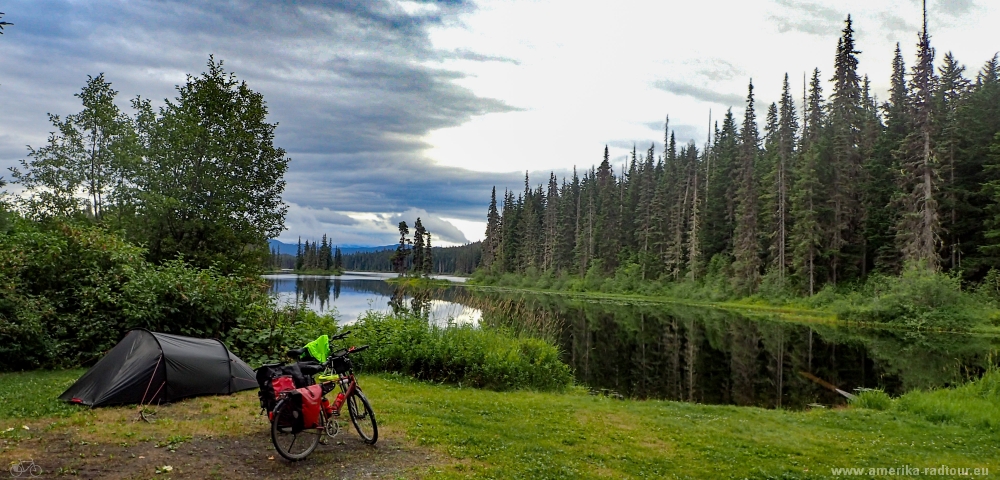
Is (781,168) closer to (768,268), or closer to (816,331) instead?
(768,268)

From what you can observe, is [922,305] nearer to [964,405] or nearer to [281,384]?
[964,405]

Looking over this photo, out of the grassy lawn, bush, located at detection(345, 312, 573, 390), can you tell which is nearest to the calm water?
bush, located at detection(345, 312, 573, 390)

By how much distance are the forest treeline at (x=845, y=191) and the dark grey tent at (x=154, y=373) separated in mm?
33654

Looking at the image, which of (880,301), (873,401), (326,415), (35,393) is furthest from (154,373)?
(880,301)

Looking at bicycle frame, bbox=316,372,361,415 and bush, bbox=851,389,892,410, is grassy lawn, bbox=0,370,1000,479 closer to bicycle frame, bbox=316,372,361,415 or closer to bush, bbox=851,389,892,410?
bush, bbox=851,389,892,410

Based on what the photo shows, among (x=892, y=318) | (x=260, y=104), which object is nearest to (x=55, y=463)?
(x=260, y=104)

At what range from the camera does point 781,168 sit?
46.2 meters

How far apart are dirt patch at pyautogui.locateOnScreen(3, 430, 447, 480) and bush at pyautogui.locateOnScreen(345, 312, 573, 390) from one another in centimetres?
618

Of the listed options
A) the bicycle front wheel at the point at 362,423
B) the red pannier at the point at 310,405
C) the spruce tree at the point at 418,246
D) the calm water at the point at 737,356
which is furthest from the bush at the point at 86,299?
the spruce tree at the point at 418,246

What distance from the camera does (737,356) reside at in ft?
70.4

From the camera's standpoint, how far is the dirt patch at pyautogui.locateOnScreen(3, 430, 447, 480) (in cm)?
591

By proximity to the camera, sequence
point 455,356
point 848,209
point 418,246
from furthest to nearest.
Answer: point 418,246 < point 848,209 < point 455,356

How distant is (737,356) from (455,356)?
12858mm

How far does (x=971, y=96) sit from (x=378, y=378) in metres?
49.0
